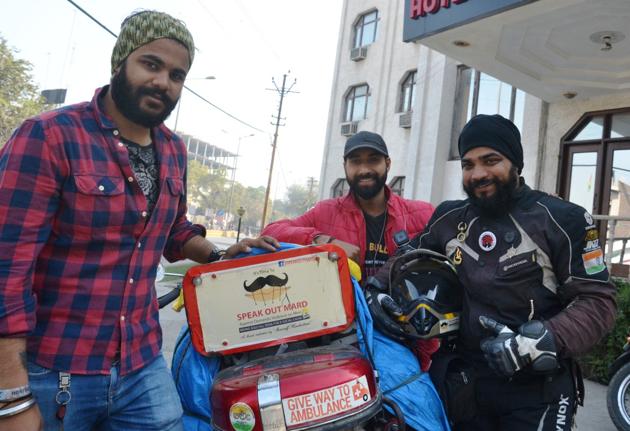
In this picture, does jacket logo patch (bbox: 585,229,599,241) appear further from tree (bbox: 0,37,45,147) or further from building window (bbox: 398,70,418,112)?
tree (bbox: 0,37,45,147)

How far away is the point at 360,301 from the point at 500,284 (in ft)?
1.80

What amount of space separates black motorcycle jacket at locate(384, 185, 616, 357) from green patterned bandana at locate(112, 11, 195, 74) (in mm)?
1414

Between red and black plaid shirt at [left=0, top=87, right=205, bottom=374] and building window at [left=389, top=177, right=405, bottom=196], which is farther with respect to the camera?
building window at [left=389, top=177, right=405, bottom=196]

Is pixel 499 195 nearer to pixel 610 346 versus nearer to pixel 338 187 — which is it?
pixel 610 346

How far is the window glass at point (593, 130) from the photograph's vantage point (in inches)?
383

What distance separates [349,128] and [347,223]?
54.4 feet

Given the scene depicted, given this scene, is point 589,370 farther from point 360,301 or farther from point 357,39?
point 357,39

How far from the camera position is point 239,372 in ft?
5.46

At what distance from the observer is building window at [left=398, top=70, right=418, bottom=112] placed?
17111 millimetres

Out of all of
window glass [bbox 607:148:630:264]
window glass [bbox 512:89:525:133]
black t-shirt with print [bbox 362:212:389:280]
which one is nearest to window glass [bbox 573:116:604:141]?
window glass [bbox 607:148:630:264]

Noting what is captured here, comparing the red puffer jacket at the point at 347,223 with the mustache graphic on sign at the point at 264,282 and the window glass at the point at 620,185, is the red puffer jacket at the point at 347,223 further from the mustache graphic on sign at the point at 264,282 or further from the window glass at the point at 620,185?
the window glass at the point at 620,185

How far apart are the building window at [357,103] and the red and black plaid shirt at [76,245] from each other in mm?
17774

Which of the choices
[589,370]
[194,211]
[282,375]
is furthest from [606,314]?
[194,211]

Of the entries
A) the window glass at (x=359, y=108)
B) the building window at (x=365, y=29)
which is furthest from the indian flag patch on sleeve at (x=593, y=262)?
the building window at (x=365, y=29)
